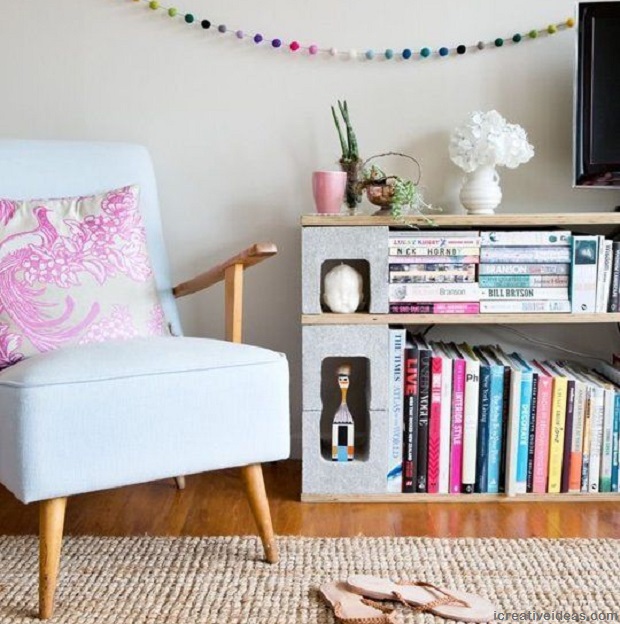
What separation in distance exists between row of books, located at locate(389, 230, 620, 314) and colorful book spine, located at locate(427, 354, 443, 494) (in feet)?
0.45

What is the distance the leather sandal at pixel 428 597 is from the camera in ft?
4.87

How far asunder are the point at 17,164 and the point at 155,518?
90cm

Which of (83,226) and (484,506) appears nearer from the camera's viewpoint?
(83,226)

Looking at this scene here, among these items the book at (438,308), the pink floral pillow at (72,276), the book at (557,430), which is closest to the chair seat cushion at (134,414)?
the pink floral pillow at (72,276)

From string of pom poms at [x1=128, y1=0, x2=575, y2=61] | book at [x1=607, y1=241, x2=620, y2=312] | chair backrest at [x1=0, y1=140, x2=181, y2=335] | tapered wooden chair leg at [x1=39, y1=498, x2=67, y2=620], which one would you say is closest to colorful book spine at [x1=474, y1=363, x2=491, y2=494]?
book at [x1=607, y1=241, x2=620, y2=312]

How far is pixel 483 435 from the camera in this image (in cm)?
211

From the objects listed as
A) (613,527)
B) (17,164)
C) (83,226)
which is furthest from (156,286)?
(613,527)

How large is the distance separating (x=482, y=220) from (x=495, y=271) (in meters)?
0.13

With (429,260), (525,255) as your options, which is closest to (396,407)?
(429,260)

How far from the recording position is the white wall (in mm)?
2340

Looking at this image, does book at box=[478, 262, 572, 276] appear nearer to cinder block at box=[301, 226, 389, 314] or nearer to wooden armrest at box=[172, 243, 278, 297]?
cinder block at box=[301, 226, 389, 314]

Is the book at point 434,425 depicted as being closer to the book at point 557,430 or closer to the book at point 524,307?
the book at point 524,307

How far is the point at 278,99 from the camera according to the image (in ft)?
7.77

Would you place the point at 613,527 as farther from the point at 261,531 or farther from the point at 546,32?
the point at 546,32
